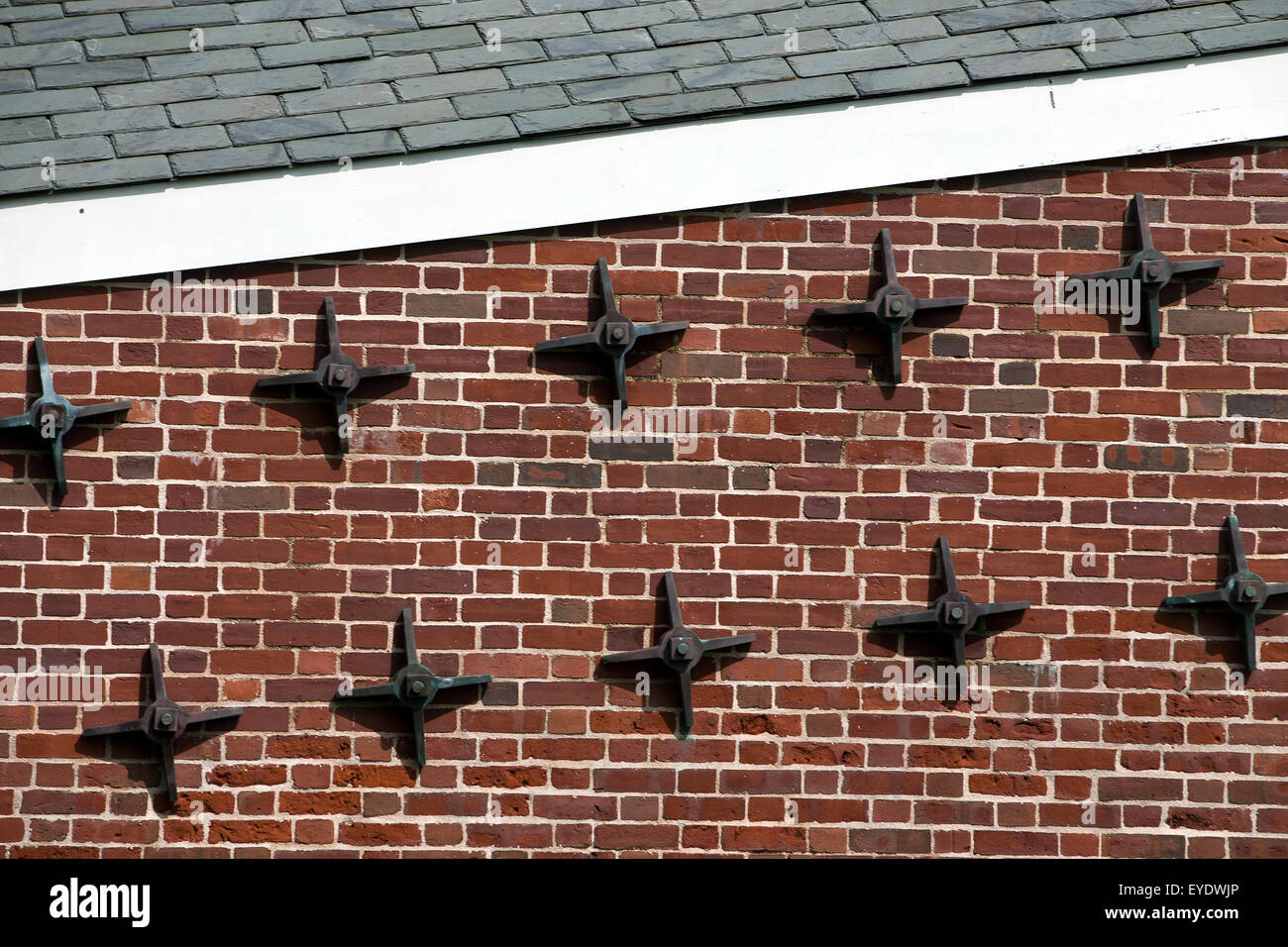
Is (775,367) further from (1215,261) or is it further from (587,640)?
(1215,261)

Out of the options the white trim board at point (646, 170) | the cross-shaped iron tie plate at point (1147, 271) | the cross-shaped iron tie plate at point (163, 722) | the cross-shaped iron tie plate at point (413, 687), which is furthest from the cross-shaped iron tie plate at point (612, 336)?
the cross-shaped iron tie plate at point (163, 722)

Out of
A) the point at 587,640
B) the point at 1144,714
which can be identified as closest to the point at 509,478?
the point at 587,640

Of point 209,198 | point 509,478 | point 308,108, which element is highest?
point 308,108

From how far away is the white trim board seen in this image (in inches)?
132

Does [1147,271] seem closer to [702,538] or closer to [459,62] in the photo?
[702,538]

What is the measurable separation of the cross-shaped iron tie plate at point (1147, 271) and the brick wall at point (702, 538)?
0.06 metres

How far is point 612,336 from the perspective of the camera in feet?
11.2

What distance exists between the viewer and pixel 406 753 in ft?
11.3

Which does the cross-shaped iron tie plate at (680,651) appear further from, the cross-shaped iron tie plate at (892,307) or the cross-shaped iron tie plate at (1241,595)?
the cross-shaped iron tie plate at (1241,595)

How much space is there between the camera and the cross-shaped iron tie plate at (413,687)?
133 inches

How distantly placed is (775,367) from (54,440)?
2.15m

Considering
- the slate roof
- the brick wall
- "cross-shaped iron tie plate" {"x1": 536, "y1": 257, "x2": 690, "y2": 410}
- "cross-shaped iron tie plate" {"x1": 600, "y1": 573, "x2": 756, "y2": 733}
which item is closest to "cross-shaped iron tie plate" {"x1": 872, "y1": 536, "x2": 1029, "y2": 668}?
the brick wall

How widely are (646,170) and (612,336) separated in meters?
0.51

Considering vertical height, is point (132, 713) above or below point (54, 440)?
below
